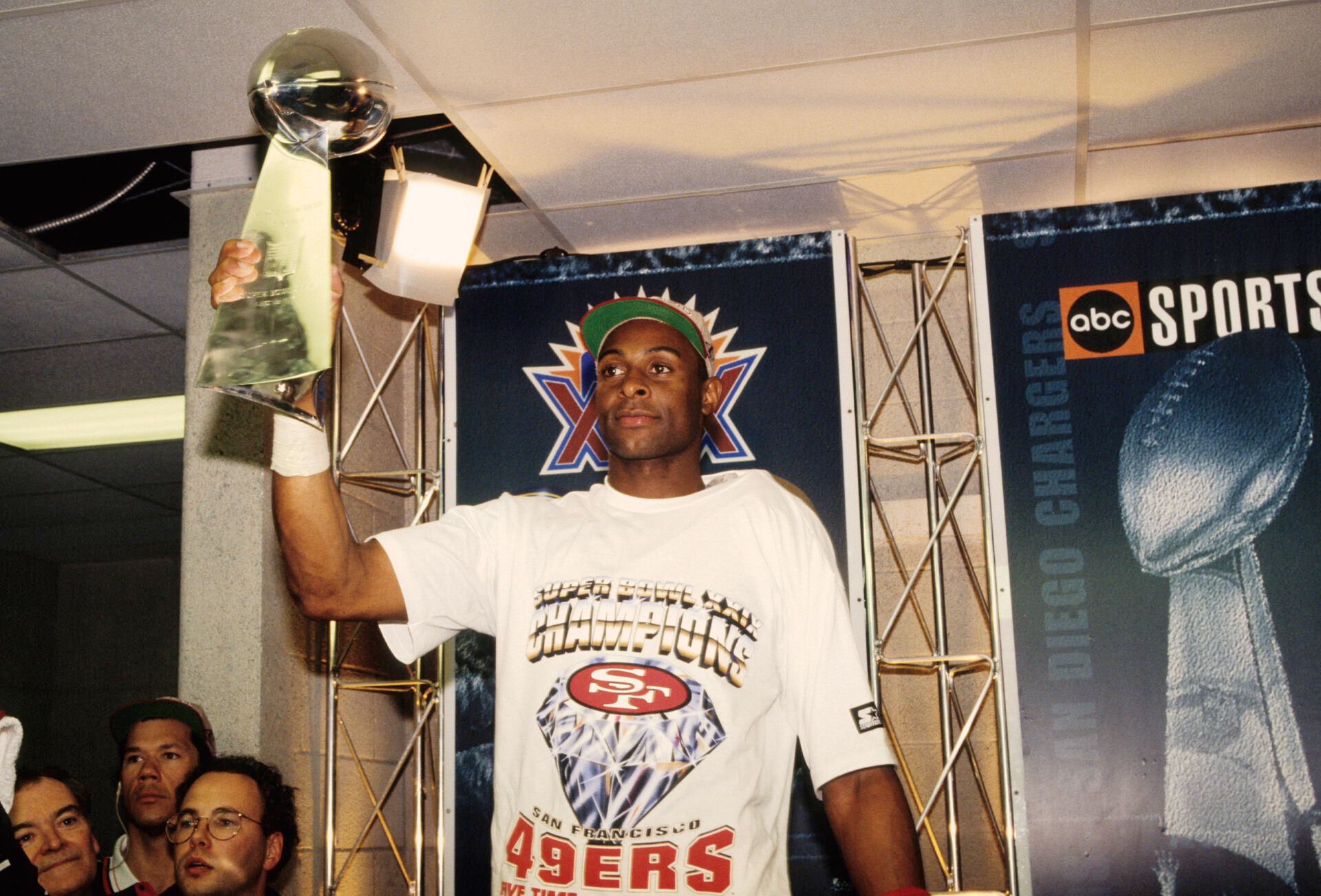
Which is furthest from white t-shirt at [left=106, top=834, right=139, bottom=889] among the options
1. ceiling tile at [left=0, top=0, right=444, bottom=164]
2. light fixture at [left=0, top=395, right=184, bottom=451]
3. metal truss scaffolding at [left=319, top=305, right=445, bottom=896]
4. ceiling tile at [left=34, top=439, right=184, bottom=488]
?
ceiling tile at [left=34, top=439, right=184, bottom=488]

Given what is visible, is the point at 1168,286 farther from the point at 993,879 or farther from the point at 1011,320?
the point at 993,879

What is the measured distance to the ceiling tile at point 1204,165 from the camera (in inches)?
155

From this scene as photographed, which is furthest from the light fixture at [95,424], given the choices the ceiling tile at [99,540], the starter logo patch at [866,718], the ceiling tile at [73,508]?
the starter logo patch at [866,718]

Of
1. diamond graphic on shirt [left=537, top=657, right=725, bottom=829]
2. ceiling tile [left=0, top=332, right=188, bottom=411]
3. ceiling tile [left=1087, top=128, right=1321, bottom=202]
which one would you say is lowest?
diamond graphic on shirt [left=537, top=657, right=725, bottom=829]

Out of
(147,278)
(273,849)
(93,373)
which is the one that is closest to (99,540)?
(93,373)

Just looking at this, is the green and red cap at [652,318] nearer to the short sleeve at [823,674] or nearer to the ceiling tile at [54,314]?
the short sleeve at [823,674]

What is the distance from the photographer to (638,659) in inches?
74.5

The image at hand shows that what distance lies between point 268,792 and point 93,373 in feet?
10.1

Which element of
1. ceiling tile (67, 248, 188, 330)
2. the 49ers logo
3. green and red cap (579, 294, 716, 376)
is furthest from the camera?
ceiling tile (67, 248, 188, 330)

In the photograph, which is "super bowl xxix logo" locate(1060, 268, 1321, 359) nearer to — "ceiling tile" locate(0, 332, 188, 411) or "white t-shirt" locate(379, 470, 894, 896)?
"white t-shirt" locate(379, 470, 894, 896)

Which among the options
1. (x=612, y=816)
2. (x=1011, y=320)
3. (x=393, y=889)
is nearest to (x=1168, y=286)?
(x=1011, y=320)

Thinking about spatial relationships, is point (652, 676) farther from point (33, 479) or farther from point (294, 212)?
point (33, 479)

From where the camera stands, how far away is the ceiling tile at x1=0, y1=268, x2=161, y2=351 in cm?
468

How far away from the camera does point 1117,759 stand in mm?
3377
